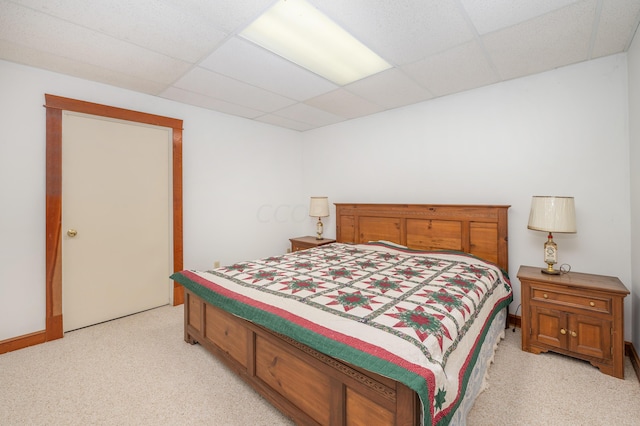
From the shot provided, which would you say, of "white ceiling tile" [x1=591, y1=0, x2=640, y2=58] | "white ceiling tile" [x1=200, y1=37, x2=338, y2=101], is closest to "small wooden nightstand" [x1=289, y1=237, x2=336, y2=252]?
"white ceiling tile" [x1=200, y1=37, x2=338, y2=101]

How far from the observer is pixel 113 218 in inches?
119

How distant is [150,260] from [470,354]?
3312 mm

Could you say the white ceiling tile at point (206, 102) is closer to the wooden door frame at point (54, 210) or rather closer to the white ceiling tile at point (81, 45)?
the white ceiling tile at point (81, 45)

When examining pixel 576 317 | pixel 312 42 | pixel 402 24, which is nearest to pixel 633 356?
pixel 576 317

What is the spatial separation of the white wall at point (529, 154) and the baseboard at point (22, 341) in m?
3.83

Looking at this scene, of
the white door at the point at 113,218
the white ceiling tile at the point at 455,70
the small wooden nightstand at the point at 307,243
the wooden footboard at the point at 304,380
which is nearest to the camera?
the wooden footboard at the point at 304,380

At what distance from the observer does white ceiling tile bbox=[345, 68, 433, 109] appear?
2768 millimetres

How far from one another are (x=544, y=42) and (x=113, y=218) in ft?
13.9

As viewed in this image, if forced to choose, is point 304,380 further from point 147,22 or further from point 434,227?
point 147,22

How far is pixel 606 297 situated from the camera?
6.67 feet

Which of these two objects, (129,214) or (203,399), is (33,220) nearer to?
(129,214)

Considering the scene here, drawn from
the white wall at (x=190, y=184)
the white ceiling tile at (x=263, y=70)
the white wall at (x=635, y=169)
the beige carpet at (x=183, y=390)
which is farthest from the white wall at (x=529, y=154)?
the white wall at (x=190, y=184)

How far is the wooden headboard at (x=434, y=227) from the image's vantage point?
2836 mm

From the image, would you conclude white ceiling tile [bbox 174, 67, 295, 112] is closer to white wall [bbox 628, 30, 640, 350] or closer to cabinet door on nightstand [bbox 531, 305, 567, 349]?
white wall [bbox 628, 30, 640, 350]
